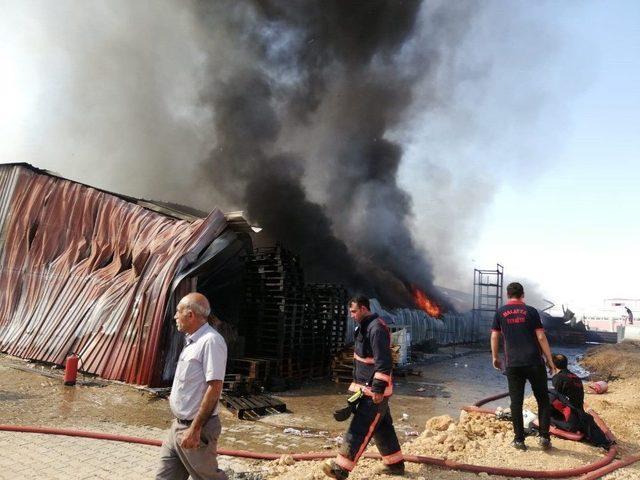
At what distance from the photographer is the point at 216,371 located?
9.48ft

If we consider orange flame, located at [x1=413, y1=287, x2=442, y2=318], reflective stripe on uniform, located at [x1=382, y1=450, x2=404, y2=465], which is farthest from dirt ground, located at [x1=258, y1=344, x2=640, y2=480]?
orange flame, located at [x1=413, y1=287, x2=442, y2=318]

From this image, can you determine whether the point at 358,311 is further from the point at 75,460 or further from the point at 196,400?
the point at 75,460

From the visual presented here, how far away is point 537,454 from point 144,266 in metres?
8.24

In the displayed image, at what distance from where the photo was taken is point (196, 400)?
2.97 metres

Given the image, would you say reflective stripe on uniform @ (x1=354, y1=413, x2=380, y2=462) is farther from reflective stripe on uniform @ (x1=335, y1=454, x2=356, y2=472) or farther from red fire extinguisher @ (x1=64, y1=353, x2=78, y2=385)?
red fire extinguisher @ (x1=64, y1=353, x2=78, y2=385)

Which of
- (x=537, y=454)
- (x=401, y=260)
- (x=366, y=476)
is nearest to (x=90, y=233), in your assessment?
(x=366, y=476)

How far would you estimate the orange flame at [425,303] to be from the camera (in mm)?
30425

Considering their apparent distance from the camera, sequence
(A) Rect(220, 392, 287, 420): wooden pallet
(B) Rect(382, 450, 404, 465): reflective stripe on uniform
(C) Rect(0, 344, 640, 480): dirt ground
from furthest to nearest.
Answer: (A) Rect(220, 392, 287, 420): wooden pallet → (C) Rect(0, 344, 640, 480): dirt ground → (B) Rect(382, 450, 404, 465): reflective stripe on uniform

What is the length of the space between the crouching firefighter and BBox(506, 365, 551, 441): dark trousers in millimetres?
1421

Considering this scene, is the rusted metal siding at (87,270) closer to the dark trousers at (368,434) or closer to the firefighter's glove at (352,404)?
the firefighter's glove at (352,404)

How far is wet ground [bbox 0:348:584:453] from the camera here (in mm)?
6480

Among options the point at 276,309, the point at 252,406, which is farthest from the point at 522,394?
the point at 276,309

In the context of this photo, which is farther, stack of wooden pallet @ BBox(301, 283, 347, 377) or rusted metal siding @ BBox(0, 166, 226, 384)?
stack of wooden pallet @ BBox(301, 283, 347, 377)

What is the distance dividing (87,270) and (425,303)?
24049 mm
